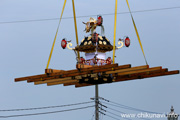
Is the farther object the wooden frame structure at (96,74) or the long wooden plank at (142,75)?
the long wooden plank at (142,75)

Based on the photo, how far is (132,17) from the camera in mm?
48750

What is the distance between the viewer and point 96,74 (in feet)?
163

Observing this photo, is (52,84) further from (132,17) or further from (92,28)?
(132,17)

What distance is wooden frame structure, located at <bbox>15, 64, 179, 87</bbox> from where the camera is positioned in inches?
1856

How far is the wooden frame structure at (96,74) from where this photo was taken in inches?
1856

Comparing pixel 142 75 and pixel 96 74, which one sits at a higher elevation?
pixel 96 74

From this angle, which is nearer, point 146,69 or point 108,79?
point 146,69

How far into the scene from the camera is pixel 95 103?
170ft

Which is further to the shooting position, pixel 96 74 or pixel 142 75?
pixel 142 75

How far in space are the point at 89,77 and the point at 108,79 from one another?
141 centimetres

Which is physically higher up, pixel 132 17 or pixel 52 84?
pixel 132 17

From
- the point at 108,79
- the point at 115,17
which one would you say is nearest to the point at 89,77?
the point at 108,79

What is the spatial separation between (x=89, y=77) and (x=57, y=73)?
7.42 feet

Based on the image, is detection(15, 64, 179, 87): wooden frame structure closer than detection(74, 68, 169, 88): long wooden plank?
Yes
